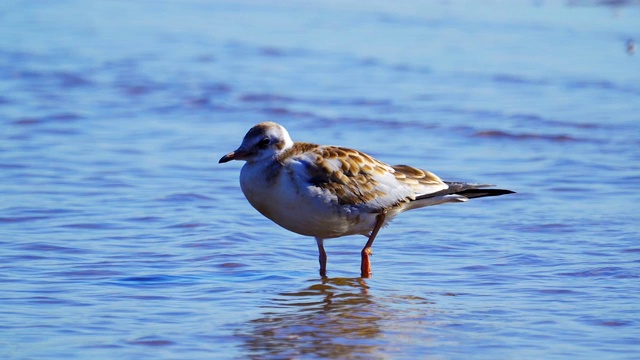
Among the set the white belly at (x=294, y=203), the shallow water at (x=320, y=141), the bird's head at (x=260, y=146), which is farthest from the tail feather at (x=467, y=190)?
the bird's head at (x=260, y=146)

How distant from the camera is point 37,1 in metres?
25.0

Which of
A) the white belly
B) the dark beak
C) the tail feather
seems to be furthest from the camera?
the tail feather

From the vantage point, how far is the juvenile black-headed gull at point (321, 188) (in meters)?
7.87

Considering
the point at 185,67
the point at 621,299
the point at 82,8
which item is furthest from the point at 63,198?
the point at 82,8

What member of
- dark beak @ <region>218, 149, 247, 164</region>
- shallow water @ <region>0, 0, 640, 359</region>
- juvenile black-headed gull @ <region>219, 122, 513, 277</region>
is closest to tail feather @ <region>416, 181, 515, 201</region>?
juvenile black-headed gull @ <region>219, 122, 513, 277</region>

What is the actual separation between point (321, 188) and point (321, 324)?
117 cm

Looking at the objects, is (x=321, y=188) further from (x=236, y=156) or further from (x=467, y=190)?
(x=467, y=190)

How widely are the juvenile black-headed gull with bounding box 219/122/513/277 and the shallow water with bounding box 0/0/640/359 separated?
0.40m

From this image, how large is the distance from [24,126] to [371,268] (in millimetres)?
6622

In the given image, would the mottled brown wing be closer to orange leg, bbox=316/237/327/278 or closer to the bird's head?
the bird's head

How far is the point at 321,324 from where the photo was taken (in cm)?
707

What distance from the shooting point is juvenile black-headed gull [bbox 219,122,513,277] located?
7.87 m

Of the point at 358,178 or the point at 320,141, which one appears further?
the point at 320,141

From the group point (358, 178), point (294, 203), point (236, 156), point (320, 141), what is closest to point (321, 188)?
point (294, 203)
